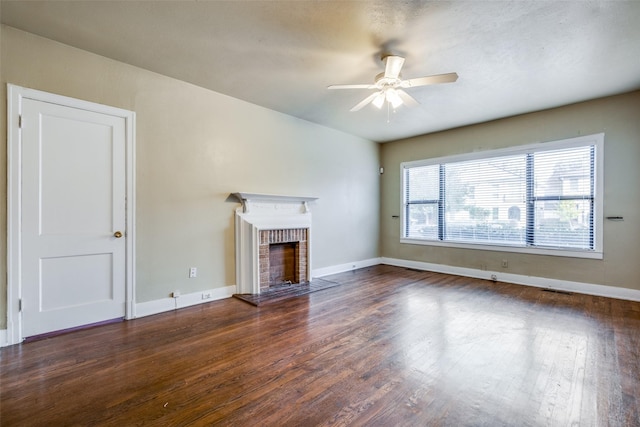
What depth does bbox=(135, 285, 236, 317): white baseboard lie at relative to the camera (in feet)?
10.8

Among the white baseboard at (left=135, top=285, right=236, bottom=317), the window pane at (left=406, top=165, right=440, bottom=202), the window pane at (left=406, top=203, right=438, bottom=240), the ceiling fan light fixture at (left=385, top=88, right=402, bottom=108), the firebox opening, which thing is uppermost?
the ceiling fan light fixture at (left=385, top=88, right=402, bottom=108)

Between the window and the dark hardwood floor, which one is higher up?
the window

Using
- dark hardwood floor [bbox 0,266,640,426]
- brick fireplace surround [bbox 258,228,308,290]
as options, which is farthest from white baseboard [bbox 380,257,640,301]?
brick fireplace surround [bbox 258,228,308,290]

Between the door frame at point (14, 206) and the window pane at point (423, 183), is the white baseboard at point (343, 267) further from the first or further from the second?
the door frame at point (14, 206)

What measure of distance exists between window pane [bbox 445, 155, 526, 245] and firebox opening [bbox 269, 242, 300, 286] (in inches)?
120

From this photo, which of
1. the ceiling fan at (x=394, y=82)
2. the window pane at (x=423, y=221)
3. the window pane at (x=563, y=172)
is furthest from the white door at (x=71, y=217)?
the window pane at (x=563, y=172)

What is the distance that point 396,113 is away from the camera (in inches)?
182

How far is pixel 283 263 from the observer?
4.67 metres

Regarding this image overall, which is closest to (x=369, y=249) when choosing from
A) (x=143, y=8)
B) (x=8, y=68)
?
(x=143, y=8)

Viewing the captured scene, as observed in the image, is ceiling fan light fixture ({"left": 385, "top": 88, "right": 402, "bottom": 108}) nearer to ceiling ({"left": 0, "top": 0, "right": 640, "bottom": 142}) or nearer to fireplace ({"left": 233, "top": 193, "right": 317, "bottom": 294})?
ceiling ({"left": 0, "top": 0, "right": 640, "bottom": 142})

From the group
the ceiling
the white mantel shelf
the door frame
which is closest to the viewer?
the ceiling

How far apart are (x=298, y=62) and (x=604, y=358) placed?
12.6 ft

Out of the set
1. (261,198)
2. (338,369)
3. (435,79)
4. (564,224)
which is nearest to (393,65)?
(435,79)

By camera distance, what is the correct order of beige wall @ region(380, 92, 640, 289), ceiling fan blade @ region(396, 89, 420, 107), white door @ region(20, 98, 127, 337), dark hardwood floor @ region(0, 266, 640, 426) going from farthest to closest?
beige wall @ region(380, 92, 640, 289) < ceiling fan blade @ region(396, 89, 420, 107) < white door @ region(20, 98, 127, 337) < dark hardwood floor @ region(0, 266, 640, 426)
